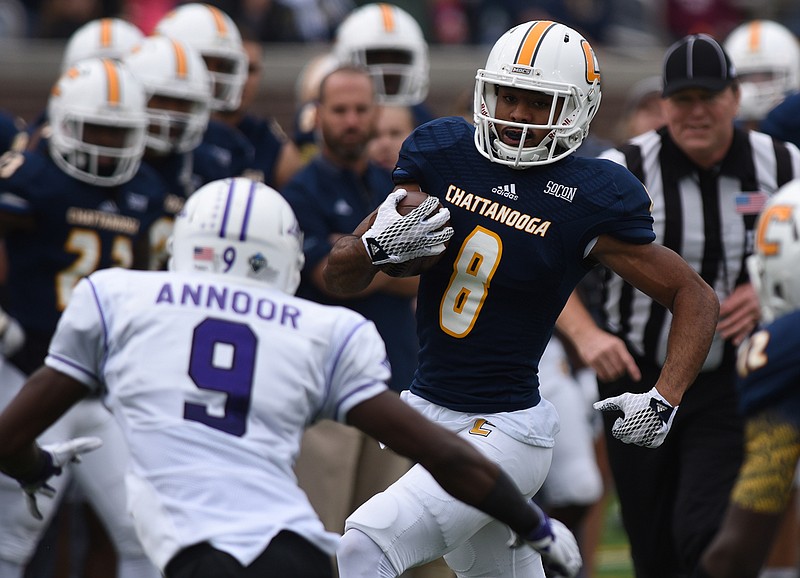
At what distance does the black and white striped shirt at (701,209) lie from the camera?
4898mm

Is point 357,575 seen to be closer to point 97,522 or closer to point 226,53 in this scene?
point 97,522

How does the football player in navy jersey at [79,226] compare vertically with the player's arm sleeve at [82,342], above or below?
below

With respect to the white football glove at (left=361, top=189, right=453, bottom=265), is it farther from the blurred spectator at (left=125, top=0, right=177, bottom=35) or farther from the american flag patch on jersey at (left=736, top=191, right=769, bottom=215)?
the blurred spectator at (left=125, top=0, right=177, bottom=35)

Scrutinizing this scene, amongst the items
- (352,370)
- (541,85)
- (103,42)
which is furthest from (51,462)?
(103,42)

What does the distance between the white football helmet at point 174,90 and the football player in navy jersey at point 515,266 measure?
2.46 meters

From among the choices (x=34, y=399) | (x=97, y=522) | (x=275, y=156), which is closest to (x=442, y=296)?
(x=34, y=399)

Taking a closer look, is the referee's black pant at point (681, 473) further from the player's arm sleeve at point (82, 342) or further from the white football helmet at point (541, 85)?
the player's arm sleeve at point (82, 342)

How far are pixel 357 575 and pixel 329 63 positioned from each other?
4270mm

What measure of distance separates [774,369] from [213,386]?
119 cm

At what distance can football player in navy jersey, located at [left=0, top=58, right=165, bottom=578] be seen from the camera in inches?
204

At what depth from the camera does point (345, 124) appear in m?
5.83

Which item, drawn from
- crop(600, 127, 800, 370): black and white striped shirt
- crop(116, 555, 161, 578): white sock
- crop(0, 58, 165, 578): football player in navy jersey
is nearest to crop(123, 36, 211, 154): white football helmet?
crop(0, 58, 165, 578): football player in navy jersey

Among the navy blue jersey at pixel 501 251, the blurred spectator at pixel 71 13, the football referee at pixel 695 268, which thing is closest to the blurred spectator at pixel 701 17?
the blurred spectator at pixel 71 13

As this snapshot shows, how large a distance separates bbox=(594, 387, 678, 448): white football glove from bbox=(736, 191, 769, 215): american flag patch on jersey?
4.27 feet
